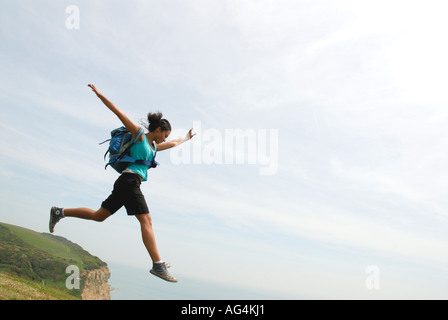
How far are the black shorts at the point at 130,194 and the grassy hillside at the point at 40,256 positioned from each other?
107 metres

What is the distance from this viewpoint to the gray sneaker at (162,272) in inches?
255

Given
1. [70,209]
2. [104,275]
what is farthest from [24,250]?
[70,209]

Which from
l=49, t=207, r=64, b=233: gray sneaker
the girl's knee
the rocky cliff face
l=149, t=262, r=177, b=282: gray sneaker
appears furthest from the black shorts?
the rocky cliff face

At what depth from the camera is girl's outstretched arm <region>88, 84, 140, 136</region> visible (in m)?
6.54

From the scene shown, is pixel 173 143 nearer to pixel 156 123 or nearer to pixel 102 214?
pixel 156 123

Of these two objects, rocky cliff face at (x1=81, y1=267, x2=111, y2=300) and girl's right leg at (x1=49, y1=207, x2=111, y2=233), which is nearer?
girl's right leg at (x1=49, y1=207, x2=111, y2=233)

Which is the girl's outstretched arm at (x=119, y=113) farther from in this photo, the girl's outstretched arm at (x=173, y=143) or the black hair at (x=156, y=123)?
the girl's outstretched arm at (x=173, y=143)

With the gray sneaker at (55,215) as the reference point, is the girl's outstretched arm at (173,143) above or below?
above

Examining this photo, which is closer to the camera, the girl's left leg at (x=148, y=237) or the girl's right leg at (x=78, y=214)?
the girl's left leg at (x=148, y=237)

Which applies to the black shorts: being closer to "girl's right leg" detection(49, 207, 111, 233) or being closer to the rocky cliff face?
"girl's right leg" detection(49, 207, 111, 233)

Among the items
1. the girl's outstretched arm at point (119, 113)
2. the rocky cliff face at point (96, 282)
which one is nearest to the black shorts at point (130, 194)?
the girl's outstretched arm at point (119, 113)

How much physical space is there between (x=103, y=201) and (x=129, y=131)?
5.42ft
